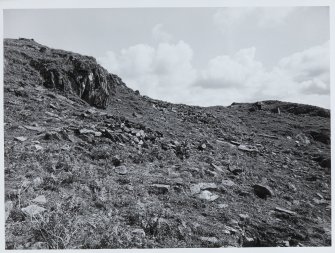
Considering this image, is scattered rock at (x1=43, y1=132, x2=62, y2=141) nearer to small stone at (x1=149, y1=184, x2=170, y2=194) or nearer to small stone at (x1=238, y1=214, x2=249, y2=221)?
small stone at (x1=149, y1=184, x2=170, y2=194)

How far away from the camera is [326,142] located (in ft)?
50.6

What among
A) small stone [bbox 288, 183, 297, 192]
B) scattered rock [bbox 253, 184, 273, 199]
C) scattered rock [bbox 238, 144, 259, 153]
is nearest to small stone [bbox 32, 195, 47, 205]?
scattered rock [bbox 253, 184, 273, 199]

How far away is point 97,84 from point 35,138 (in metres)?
6.11

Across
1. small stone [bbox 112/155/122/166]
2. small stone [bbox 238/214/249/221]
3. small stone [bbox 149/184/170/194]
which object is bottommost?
small stone [bbox 238/214/249/221]

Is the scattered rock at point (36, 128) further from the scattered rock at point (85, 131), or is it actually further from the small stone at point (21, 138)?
the scattered rock at point (85, 131)

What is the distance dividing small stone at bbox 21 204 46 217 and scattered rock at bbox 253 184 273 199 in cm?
561

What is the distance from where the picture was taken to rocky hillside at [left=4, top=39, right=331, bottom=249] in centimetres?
581

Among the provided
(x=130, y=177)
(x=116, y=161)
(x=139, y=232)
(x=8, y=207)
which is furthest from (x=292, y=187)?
(x=8, y=207)

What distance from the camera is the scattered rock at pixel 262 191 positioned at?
845 cm

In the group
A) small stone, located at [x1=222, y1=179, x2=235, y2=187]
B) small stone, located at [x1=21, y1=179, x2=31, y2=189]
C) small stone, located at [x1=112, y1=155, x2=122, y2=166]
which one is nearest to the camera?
small stone, located at [x1=21, y1=179, x2=31, y2=189]

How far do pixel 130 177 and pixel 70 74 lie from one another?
24.0 feet

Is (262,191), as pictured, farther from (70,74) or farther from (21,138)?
(70,74)

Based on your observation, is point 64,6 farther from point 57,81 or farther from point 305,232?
point 305,232

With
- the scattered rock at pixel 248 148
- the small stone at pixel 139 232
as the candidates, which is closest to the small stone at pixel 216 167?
the scattered rock at pixel 248 148
